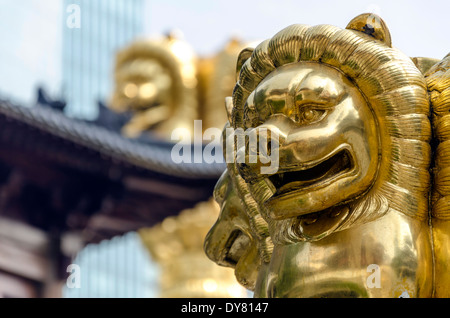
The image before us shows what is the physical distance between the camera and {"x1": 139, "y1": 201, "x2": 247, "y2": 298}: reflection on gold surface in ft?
27.7

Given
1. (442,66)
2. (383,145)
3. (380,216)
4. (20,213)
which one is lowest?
(380,216)

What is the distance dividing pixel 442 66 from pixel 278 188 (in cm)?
35

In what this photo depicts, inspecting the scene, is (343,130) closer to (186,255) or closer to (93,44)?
(186,255)

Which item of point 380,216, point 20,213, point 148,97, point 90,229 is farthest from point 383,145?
point 148,97

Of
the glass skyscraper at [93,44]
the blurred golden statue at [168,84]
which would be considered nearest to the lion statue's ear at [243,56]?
the blurred golden statue at [168,84]

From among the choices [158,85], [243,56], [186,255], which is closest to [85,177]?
[186,255]

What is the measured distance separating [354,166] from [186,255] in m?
7.43

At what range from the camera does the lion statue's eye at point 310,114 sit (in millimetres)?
1521

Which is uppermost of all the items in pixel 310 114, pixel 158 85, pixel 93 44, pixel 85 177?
pixel 93 44

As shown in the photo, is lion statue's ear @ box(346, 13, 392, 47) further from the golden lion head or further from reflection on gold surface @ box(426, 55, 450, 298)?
reflection on gold surface @ box(426, 55, 450, 298)

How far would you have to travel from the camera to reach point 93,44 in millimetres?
29172

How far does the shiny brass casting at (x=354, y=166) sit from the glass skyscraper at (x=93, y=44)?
26.0 metres

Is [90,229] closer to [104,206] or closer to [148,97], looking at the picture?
[104,206]

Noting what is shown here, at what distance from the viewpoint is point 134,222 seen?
9086 millimetres
